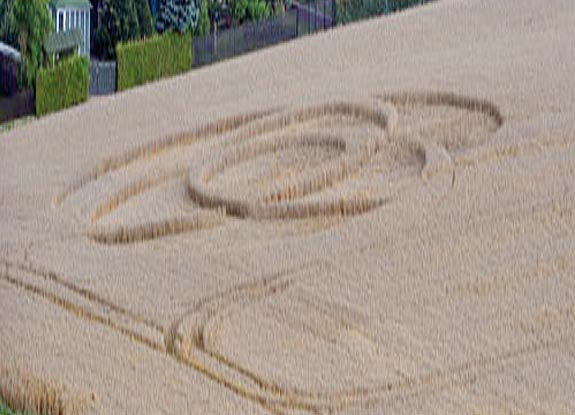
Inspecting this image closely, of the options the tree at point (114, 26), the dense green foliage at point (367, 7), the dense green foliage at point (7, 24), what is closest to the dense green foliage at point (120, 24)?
the tree at point (114, 26)

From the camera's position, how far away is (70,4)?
715 inches

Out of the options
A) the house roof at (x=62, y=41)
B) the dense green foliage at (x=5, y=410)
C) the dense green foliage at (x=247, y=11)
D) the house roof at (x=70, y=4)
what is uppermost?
the dense green foliage at (x=5, y=410)

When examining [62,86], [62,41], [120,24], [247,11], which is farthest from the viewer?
[247,11]

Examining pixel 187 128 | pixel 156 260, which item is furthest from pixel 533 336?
pixel 187 128

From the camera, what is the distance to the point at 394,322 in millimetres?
5840

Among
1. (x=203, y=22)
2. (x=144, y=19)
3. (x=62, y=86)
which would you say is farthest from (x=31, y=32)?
(x=203, y=22)

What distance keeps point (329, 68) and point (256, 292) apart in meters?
3.77

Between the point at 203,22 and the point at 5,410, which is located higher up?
the point at 5,410

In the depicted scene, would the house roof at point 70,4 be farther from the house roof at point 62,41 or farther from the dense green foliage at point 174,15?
the house roof at point 62,41

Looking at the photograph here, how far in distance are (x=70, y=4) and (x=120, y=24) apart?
871 mm

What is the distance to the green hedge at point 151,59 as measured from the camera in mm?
16312

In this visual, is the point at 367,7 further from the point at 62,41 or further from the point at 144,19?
the point at 62,41

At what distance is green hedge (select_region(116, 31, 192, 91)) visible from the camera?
53.5 ft

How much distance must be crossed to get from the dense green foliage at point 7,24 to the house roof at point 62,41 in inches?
18.5
